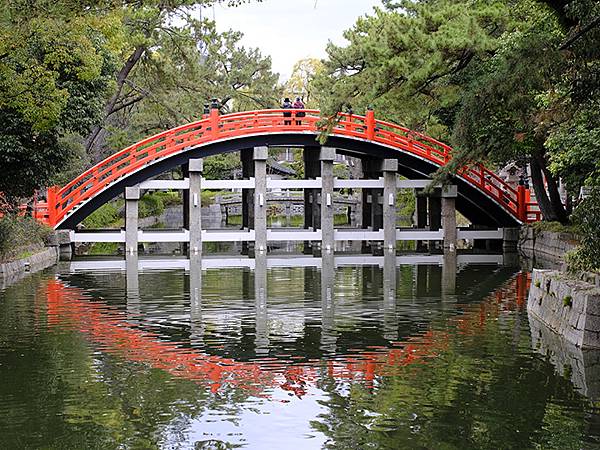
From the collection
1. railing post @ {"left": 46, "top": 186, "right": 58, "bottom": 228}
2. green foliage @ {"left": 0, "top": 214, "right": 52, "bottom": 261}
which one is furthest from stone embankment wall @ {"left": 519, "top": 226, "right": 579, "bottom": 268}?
railing post @ {"left": 46, "top": 186, "right": 58, "bottom": 228}

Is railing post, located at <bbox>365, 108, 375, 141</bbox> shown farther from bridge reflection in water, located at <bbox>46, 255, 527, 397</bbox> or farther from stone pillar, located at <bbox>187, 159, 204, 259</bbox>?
bridge reflection in water, located at <bbox>46, 255, 527, 397</bbox>

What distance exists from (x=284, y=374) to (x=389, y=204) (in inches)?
783

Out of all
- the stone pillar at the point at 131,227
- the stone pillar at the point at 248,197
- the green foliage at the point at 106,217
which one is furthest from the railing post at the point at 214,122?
the green foliage at the point at 106,217

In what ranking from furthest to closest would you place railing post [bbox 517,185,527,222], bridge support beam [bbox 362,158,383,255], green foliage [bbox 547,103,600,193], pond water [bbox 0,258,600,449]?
bridge support beam [bbox 362,158,383,255], railing post [bbox 517,185,527,222], green foliage [bbox 547,103,600,193], pond water [bbox 0,258,600,449]

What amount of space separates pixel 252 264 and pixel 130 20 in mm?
11550

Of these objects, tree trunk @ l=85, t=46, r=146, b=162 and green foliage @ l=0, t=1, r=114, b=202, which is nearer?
green foliage @ l=0, t=1, r=114, b=202

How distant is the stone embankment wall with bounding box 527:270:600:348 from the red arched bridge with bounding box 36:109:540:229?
14.4 meters

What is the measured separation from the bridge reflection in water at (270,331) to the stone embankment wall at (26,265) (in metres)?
0.77

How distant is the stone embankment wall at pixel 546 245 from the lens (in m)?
24.3

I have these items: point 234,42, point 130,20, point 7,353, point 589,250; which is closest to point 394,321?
point 589,250

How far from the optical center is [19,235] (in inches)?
910

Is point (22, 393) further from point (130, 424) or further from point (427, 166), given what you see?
point (427, 166)

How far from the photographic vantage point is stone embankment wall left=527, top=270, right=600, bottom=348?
1101cm

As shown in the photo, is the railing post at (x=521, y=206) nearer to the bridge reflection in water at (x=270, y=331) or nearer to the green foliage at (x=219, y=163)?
the bridge reflection in water at (x=270, y=331)
